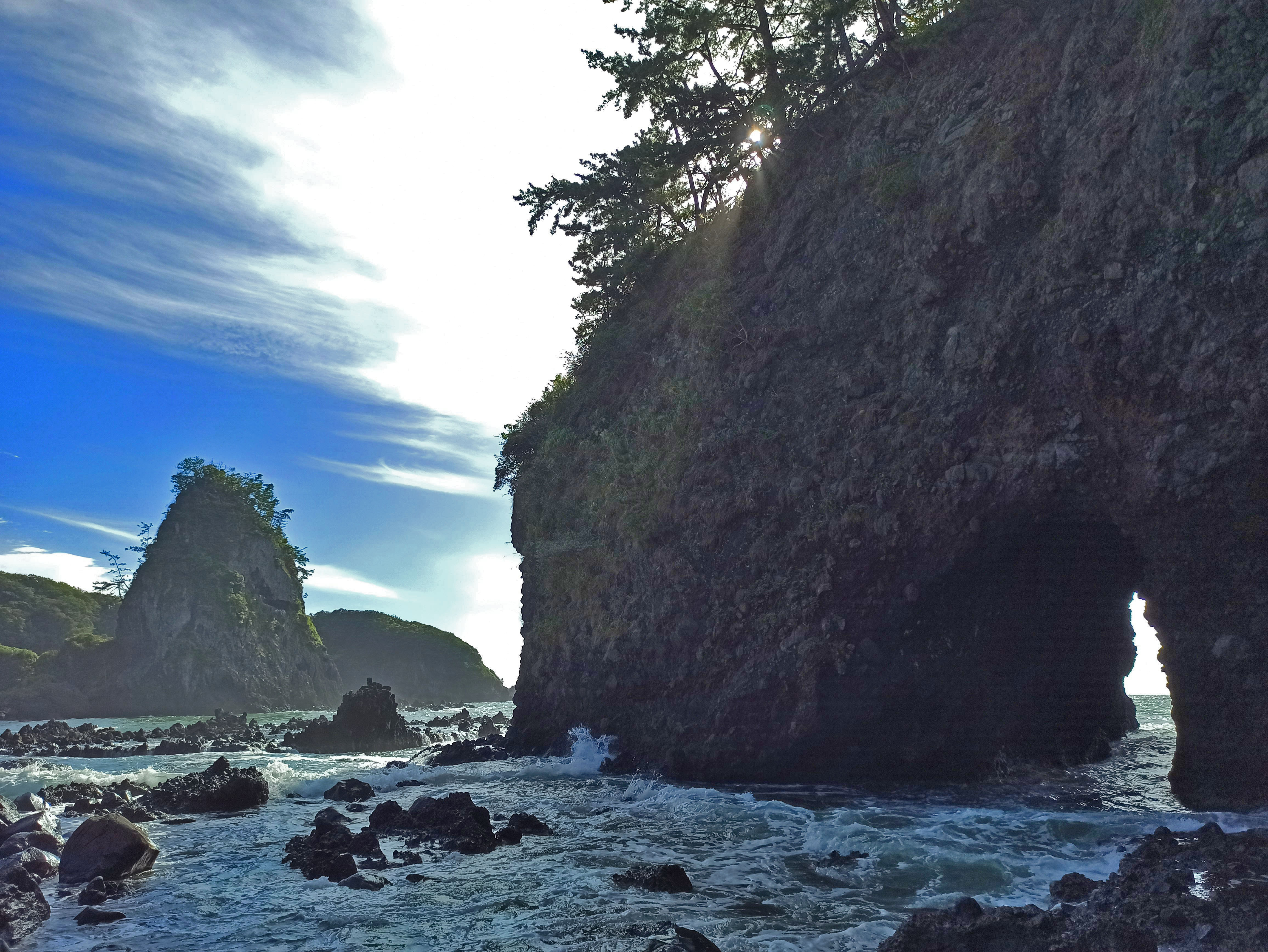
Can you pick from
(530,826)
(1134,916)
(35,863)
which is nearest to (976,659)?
(530,826)

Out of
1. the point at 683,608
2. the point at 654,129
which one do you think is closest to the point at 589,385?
the point at 654,129

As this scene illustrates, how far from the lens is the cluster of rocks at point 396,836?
10.4 meters

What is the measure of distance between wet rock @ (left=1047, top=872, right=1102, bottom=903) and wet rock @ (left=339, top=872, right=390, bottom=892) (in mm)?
7355

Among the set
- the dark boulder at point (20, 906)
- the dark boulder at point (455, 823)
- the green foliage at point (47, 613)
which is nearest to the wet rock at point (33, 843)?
the dark boulder at point (20, 906)

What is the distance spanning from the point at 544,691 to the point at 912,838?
14761mm

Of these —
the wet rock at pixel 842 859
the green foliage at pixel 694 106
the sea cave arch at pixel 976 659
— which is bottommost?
the wet rock at pixel 842 859

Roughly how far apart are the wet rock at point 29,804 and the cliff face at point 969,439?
1156 centimetres

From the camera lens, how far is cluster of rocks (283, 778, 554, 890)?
10367mm

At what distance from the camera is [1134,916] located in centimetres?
644

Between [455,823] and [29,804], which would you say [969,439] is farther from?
[29,804]

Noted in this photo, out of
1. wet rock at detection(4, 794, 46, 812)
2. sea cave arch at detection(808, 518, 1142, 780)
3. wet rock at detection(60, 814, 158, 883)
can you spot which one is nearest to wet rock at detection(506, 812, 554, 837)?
wet rock at detection(60, 814, 158, 883)

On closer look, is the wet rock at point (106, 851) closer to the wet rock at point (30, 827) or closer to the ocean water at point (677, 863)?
the ocean water at point (677, 863)

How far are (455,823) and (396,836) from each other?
42.5 inches

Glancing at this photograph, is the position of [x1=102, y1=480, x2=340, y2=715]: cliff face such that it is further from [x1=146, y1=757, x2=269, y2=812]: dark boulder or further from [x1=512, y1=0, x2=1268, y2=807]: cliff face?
[x1=512, y1=0, x2=1268, y2=807]: cliff face
